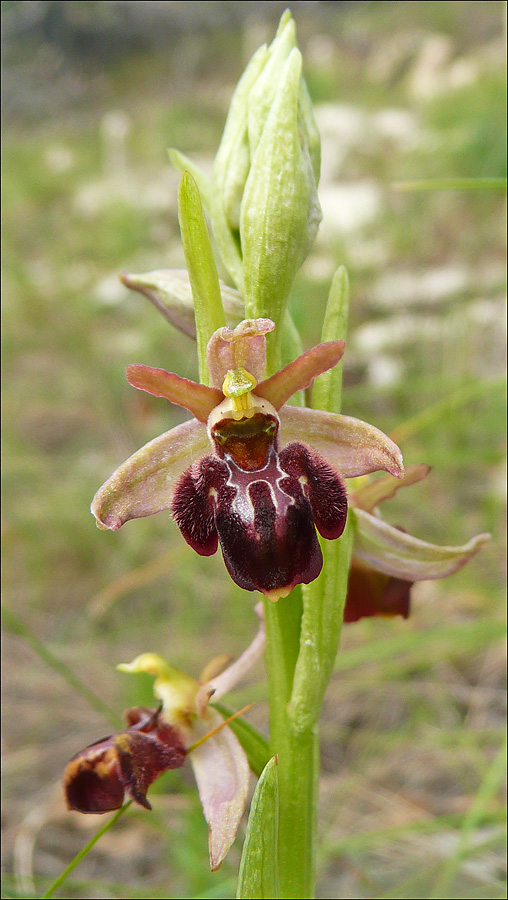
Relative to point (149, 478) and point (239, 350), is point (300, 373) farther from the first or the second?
point (149, 478)

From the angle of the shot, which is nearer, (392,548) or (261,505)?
(261,505)

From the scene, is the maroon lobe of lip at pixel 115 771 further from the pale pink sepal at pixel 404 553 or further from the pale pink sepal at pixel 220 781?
the pale pink sepal at pixel 404 553

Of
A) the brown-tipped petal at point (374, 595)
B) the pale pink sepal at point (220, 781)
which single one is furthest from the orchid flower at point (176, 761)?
the brown-tipped petal at point (374, 595)

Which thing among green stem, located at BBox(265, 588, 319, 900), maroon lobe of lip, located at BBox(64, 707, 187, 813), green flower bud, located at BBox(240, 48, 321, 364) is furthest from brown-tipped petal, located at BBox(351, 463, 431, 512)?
maroon lobe of lip, located at BBox(64, 707, 187, 813)

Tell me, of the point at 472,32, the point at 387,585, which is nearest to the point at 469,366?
the point at 387,585

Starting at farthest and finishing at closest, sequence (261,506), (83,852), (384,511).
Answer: (384,511)
(83,852)
(261,506)

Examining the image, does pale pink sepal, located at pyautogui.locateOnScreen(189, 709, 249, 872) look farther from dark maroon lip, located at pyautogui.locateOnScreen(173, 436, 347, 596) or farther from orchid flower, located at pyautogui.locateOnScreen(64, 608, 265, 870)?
dark maroon lip, located at pyautogui.locateOnScreen(173, 436, 347, 596)

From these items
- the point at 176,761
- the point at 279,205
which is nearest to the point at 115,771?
the point at 176,761
